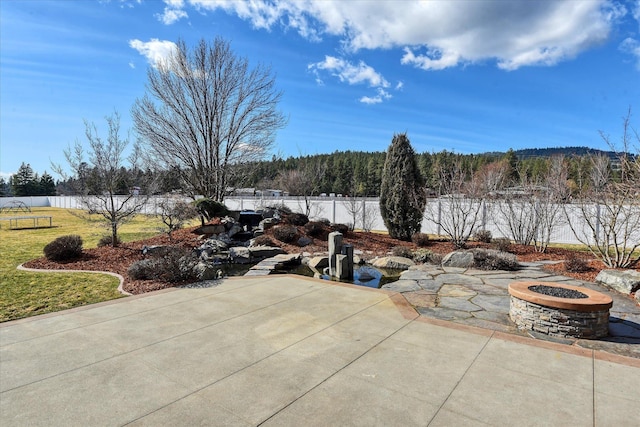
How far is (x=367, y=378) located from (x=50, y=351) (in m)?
3.38

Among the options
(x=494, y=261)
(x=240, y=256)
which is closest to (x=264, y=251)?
(x=240, y=256)

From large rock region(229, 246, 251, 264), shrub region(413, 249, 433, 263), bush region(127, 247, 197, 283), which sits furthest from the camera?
large rock region(229, 246, 251, 264)

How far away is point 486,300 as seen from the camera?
566 centimetres

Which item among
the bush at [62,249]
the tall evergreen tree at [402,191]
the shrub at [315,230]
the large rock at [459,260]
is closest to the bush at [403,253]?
Result: the large rock at [459,260]

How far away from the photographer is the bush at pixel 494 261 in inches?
316

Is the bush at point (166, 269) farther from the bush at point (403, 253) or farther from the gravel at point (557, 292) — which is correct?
the gravel at point (557, 292)

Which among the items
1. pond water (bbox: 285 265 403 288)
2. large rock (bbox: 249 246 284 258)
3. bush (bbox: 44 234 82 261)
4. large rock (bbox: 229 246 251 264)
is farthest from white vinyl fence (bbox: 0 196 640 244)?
pond water (bbox: 285 265 403 288)

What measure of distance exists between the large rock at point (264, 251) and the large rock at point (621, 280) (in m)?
8.20

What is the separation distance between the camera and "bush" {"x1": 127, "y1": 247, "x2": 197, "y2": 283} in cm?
695

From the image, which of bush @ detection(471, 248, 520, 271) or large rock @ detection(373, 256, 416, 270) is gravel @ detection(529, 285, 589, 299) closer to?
bush @ detection(471, 248, 520, 271)

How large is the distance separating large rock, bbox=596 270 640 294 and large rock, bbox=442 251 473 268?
2462 mm

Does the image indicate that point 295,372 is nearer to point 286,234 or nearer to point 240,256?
point 240,256

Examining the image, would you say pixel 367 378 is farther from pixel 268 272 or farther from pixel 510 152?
pixel 510 152

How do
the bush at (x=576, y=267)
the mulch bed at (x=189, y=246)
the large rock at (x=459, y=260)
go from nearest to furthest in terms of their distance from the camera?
the mulch bed at (x=189, y=246), the bush at (x=576, y=267), the large rock at (x=459, y=260)
